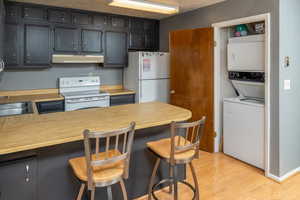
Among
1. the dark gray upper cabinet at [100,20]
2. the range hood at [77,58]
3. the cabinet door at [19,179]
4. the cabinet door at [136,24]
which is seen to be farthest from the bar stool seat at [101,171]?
the cabinet door at [136,24]

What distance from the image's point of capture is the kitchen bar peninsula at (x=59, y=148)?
5.32ft

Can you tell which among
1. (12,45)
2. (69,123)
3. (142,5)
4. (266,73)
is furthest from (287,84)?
(12,45)

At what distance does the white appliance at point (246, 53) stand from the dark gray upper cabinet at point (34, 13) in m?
3.09

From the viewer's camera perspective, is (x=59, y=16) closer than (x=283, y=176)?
No

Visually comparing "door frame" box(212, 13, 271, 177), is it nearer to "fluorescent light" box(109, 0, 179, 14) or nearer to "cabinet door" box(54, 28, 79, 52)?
"fluorescent light" box(109, 0, 179, 14)

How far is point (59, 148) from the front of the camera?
1891mm

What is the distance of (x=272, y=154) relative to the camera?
283 cm

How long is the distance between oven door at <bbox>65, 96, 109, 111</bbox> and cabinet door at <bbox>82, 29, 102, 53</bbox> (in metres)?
0.96

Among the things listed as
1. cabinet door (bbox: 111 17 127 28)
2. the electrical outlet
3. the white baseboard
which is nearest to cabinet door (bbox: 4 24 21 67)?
cabinet door (bbox: 111 17 127 28)

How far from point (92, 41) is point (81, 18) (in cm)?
44

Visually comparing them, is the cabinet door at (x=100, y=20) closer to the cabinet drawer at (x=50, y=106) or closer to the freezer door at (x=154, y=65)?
the freezer door at (x=154, y=65)

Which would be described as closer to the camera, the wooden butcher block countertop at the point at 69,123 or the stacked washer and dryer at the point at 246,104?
the wooden butcher block countertop at the point at 69,123

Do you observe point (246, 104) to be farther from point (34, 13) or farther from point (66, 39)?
point (34, 13)

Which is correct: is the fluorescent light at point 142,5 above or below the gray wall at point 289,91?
above
